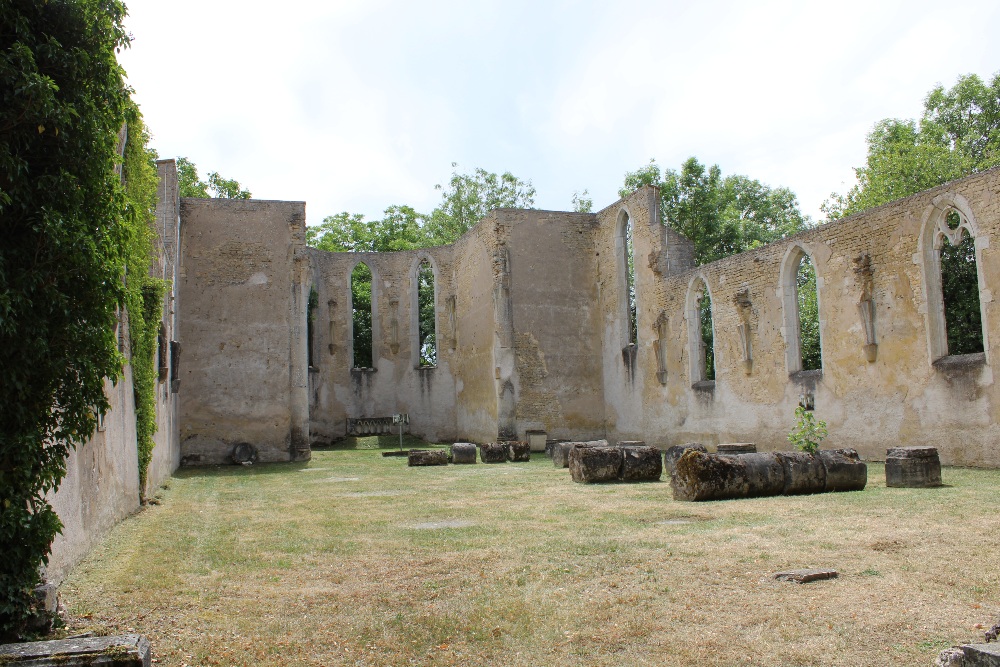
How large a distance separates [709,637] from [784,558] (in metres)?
1.82

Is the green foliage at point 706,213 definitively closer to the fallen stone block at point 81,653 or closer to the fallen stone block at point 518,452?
the fallen stone block at point 518,452

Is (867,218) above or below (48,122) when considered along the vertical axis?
above

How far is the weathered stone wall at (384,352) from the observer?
2533 cm

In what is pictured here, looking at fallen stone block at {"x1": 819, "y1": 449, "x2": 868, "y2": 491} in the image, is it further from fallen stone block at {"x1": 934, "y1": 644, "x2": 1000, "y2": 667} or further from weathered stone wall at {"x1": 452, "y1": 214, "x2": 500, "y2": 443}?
weathered stone wall at {"x1": 452, "y1": 214, "x2": 500, "y2": 443}

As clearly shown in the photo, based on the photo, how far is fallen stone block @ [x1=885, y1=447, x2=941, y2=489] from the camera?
30.3 feet

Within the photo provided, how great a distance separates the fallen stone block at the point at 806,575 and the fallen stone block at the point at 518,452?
12.6m

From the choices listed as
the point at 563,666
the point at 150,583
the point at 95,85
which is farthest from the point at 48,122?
the point at 563,666

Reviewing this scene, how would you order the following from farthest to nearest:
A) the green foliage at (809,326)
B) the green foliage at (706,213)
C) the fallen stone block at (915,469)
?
1. the green foliage at (706,213)
2. the green foliage at (809,326)
3. the fallen stone block at (915,469)

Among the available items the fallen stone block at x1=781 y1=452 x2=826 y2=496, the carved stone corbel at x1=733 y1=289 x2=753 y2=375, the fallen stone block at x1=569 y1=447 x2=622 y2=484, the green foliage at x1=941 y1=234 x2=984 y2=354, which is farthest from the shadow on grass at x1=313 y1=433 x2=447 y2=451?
the fallen stone block at x1=781 y1=452 x2=826 y2=496

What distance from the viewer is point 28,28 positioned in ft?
13.0

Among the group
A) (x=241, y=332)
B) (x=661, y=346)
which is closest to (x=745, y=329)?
(x=661, y=346)

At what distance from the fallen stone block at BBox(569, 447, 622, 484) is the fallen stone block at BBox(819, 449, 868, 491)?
2944 mm

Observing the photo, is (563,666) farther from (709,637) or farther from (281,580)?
(281,580)

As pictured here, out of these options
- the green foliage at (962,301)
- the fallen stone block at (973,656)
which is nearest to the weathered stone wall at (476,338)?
the green foliage at (962,301)
